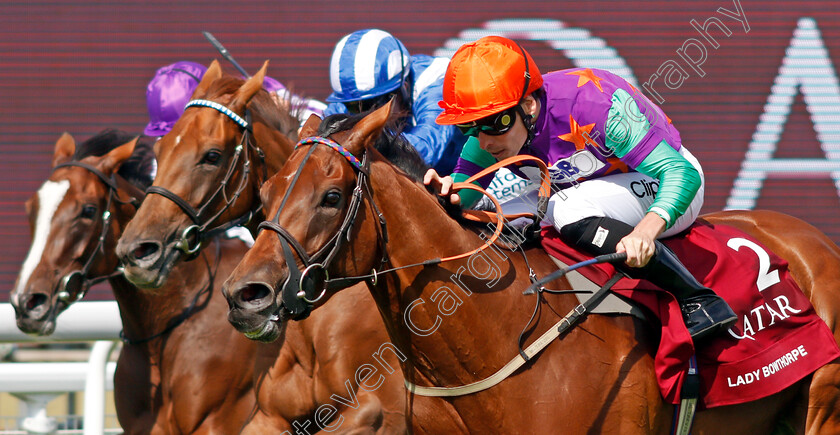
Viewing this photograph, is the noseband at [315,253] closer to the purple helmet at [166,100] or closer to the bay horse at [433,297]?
the bay horse at [433,297]

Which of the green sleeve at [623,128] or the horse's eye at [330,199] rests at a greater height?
the green sleeve at [623,128]

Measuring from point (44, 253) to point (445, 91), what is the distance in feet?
6.10

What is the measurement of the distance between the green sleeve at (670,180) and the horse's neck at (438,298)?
1.48ft

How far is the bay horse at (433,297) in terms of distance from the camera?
2049mm

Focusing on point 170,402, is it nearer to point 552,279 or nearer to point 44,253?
point 44,253

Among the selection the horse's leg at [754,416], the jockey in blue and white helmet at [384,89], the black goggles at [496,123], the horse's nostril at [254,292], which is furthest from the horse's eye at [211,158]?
the horse's leg at [754,416]

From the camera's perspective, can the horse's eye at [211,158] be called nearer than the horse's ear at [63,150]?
Yes

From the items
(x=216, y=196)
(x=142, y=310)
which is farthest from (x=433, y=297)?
(x=142, y=310)

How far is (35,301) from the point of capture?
3.35m

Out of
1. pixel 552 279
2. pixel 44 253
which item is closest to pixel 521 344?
pixel 552 279

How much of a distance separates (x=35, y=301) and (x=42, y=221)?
1.02ft

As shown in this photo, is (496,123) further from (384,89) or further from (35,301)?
(35,301)

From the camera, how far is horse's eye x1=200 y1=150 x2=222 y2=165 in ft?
10.2

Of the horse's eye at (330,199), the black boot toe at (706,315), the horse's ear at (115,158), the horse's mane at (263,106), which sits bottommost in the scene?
the horse's ear at (115,158)
